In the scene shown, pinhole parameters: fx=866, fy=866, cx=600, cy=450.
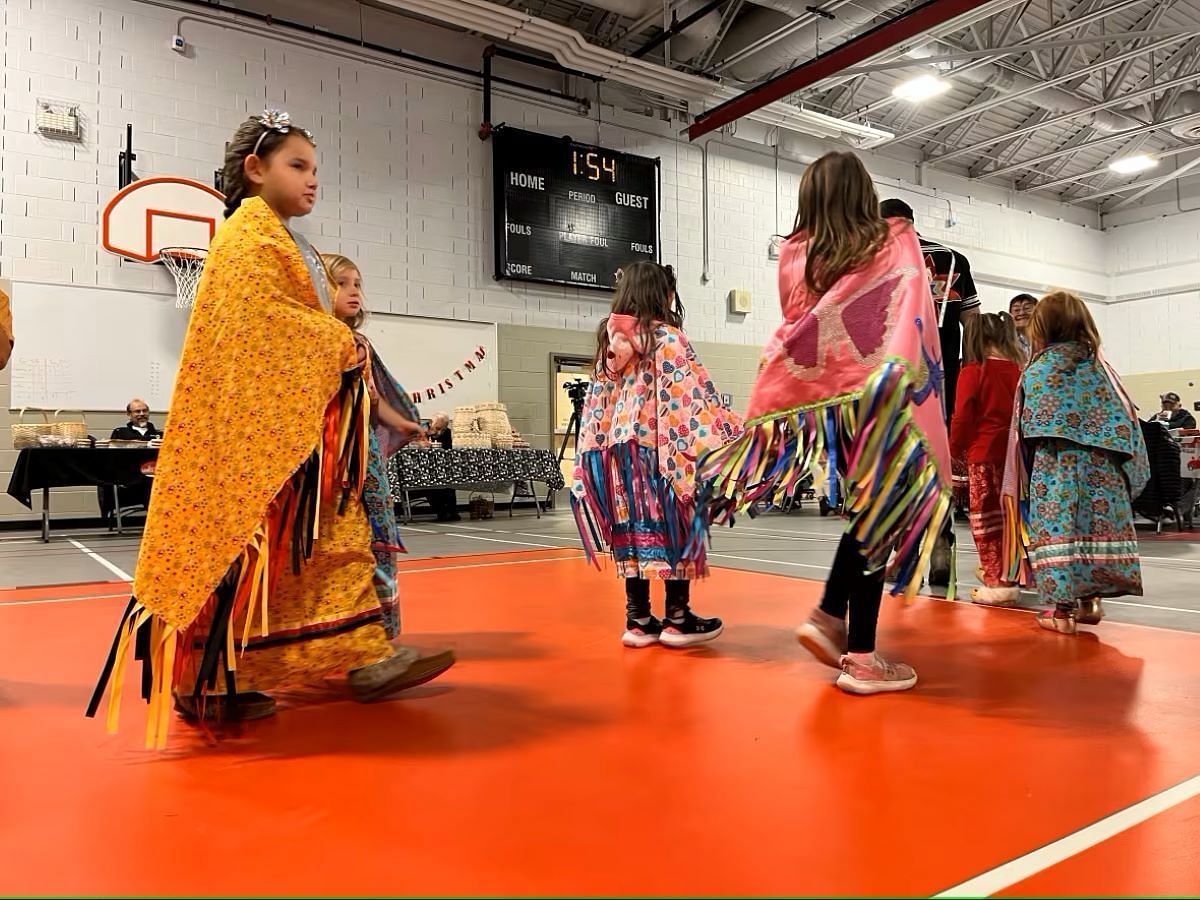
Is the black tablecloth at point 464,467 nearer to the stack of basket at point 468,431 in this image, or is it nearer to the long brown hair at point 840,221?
the stack of basket at point 468,431

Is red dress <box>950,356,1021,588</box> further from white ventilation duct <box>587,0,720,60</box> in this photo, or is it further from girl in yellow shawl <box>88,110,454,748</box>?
white ventilation duct <box>587,0,720,60</box>

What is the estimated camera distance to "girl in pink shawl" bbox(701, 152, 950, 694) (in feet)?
5.70

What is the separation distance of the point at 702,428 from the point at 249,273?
46.0 inches

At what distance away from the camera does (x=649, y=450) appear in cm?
229

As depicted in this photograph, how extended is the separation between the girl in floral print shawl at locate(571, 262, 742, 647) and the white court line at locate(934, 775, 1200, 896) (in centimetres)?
113

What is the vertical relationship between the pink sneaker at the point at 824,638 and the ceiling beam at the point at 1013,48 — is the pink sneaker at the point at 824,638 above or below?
below

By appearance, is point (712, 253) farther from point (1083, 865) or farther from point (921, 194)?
point (1083, 865)

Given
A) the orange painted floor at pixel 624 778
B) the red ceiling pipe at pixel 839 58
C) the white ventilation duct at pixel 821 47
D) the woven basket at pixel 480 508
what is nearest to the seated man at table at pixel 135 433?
the woven basket at pixel 480 508

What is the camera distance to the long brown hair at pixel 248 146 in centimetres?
170

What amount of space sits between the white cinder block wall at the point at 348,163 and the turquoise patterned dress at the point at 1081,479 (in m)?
6.94

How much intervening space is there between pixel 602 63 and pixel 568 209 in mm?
1467

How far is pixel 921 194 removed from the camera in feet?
41.1

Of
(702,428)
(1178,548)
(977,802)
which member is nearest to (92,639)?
(702,428)

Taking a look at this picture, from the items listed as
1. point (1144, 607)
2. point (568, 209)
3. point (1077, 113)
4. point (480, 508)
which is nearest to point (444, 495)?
point (480, 508)
